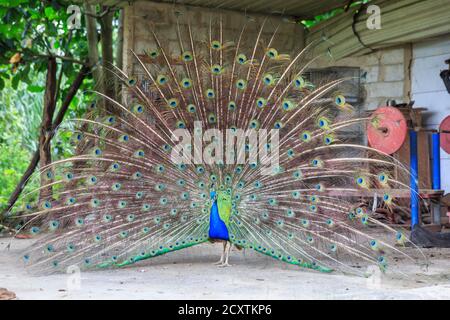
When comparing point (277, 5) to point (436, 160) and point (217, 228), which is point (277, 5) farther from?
point (217, 228)

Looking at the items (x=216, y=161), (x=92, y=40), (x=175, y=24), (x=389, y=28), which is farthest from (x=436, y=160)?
(x=92, y=40)

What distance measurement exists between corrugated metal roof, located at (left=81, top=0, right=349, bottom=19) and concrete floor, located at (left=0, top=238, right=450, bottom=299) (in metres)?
4.25

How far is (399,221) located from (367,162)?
3436 millimetres

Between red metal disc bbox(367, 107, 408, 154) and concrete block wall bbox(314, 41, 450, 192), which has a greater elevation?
concrete block wall bbox(314, 41, 450, 192)

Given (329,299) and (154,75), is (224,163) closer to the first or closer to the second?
(154,75)

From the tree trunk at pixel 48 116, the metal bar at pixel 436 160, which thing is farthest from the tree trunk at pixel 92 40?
the metal bar at pixel 436 160

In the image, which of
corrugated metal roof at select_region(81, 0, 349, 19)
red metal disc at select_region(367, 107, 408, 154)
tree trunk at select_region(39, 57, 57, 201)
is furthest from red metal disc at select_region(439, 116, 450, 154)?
tree trunk at select_region(39, 57, 57, 201)

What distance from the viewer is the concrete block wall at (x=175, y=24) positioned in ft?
33.9

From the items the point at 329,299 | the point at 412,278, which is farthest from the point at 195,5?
the point at 329,299

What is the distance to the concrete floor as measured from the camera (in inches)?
217

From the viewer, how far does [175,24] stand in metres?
10.6

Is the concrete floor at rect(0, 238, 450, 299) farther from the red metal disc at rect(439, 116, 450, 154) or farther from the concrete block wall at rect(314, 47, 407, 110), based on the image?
the concrete block wall at rect(314, 47, 407, 110)

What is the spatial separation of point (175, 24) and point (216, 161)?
4094 mm

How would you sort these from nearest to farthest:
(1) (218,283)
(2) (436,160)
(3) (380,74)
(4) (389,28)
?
1. (1) (218,283)
2. (2) (436,160)
3. (4) (389,28)
4. (3) (380,74)
